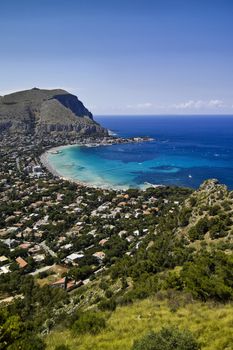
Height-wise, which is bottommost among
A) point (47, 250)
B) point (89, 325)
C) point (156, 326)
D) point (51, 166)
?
point (47, 250)

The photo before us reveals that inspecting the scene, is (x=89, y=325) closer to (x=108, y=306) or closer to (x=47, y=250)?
(x=108, y=306)

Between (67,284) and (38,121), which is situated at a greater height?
(38,121)

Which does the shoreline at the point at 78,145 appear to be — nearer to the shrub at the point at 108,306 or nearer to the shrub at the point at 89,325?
the shrub at the point at 108,306

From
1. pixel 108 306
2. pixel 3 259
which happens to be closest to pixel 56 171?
pixel 3 259

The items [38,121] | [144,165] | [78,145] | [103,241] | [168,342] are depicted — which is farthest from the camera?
[38,121]

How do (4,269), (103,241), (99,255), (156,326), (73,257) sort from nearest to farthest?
(156,326) → (4,269) → (99,255) → (73,257) → (103,241)

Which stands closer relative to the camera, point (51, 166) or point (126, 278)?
point (126, 278)

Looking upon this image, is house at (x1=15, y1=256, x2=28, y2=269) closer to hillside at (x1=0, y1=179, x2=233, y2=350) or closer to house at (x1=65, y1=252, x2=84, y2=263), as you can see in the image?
hillside at (x1=0, y1=179, x2=233, y2=350)
